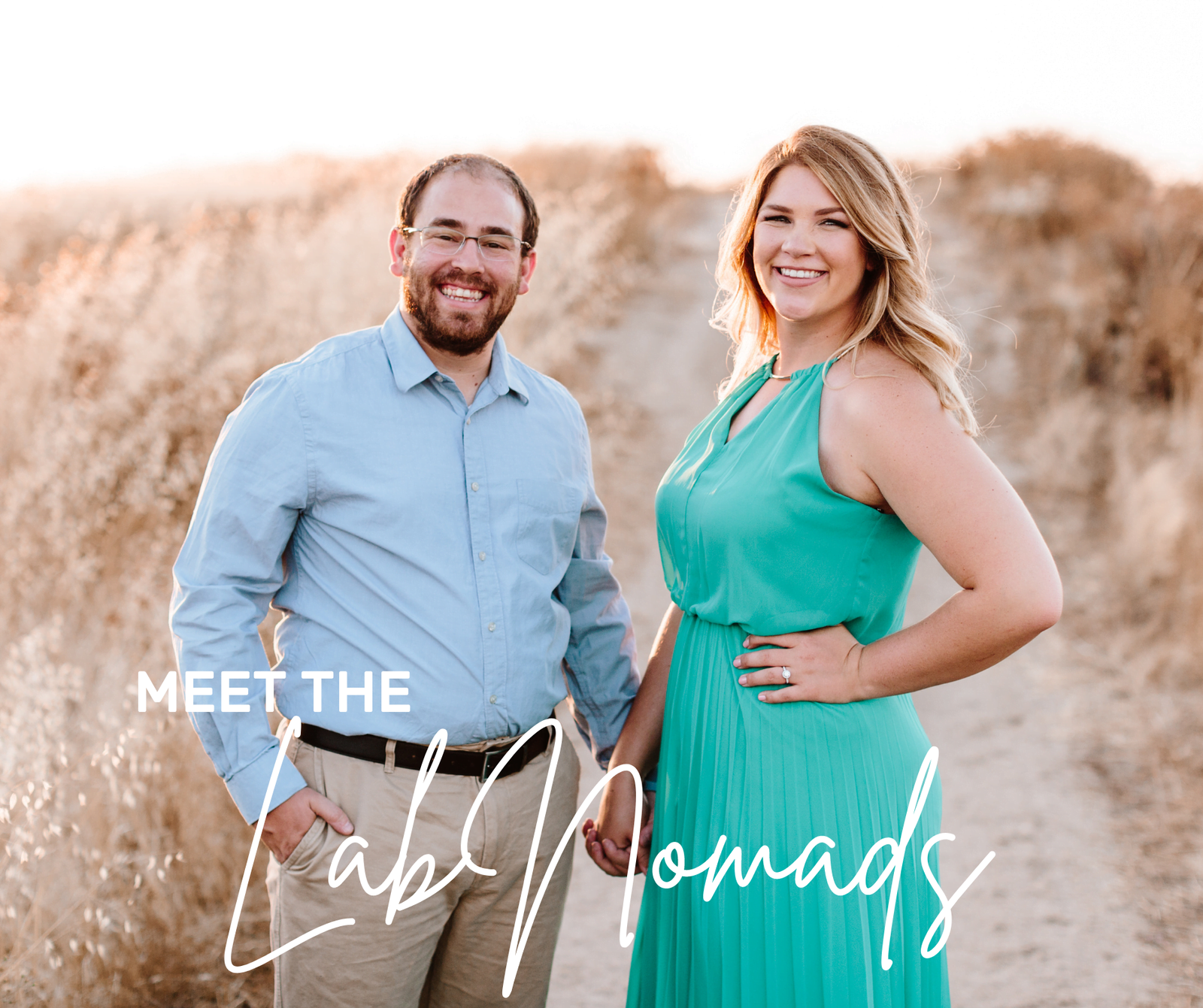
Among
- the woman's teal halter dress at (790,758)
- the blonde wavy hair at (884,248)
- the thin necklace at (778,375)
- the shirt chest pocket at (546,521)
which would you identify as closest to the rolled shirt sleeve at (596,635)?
the shirt chest pocket at (546,521)

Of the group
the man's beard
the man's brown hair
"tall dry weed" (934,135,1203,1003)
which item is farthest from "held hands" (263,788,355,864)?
"tall dry weed" (934,135,1203,1003)

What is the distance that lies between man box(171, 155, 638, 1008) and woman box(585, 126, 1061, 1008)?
377 mm

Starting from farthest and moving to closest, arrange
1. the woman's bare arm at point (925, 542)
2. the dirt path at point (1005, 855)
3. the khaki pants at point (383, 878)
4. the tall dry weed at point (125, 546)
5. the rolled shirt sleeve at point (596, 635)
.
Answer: the dirt path at point (1005, 855)
the tall dry weed at point (125, 546)
the rolled shirt sleeve at point (596, 635)
the khaki pants at point (383, 878)
the woman's bare arm at point (925, 542)

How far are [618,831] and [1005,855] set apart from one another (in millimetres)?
2700

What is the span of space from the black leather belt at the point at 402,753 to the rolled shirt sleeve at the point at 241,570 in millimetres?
85

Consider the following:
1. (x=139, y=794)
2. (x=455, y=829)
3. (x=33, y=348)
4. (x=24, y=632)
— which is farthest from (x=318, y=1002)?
(x=33, y=348)

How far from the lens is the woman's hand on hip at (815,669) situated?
6.31 ft

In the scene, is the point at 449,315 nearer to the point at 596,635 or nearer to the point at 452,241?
the point at 452,241

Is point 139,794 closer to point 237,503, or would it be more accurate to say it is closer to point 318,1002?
point 318,1002

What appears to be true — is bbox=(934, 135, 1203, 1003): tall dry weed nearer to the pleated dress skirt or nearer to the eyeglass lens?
the pleated dress skirt

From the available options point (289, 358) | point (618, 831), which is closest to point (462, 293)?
point (618, 831)

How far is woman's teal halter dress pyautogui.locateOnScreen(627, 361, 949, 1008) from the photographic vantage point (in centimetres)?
189

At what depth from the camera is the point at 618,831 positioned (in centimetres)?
230

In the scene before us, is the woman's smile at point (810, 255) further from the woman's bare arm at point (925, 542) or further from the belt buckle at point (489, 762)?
the belt buckle at point (489, 762)
